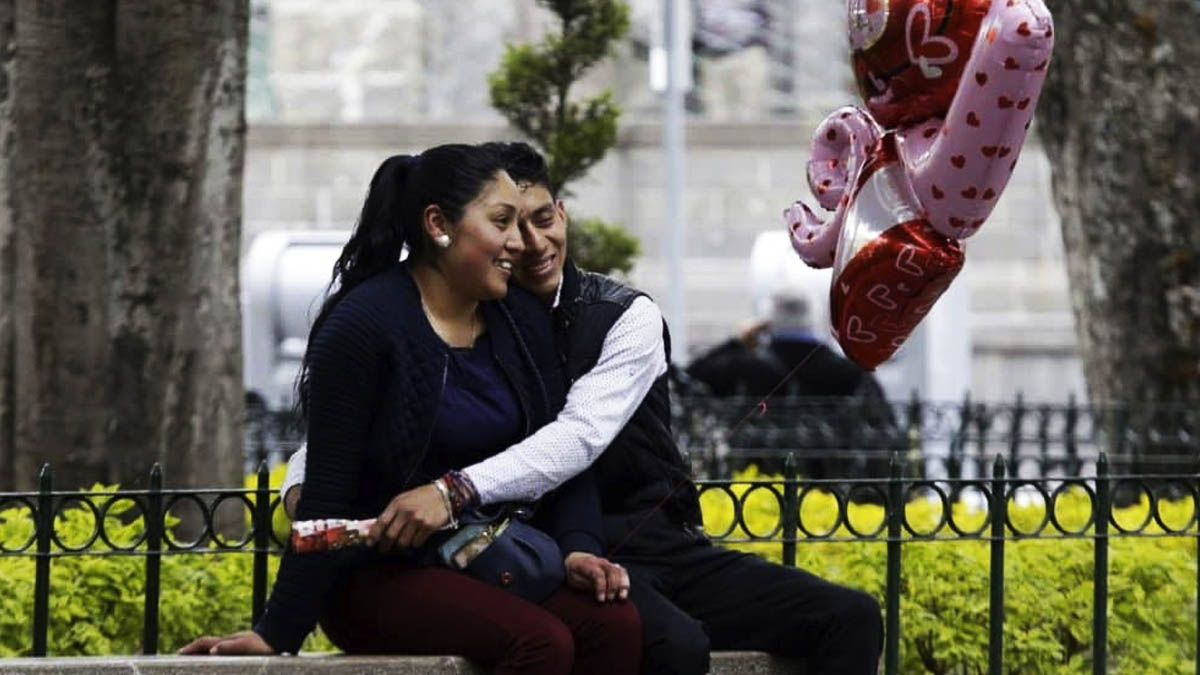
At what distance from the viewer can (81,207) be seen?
27.2 feet

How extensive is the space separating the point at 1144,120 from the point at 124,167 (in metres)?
5.73

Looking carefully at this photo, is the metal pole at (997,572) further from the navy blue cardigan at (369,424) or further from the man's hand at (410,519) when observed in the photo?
the man's hand at (410,519)

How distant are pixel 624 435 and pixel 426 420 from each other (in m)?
0.50

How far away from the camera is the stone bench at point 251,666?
6.04 metres

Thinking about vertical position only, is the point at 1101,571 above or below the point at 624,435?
below

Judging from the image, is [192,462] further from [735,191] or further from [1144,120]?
[735,191]

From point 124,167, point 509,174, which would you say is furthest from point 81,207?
point 509,174

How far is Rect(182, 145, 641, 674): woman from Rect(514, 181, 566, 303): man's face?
56 millimetres

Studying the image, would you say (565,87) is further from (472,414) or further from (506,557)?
(506,557)

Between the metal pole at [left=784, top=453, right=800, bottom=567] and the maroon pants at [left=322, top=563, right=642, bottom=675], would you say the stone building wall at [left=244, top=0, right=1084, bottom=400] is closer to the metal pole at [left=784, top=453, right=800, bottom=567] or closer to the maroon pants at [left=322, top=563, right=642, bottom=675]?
the metal pole at [left=784, top=453, right=800, bottom=567]

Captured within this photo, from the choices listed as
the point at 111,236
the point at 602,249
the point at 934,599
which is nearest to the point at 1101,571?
the point at 934,599

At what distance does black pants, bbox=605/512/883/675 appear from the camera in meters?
6.21

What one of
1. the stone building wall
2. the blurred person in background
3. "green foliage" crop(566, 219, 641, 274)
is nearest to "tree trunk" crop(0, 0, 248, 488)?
"green foliage" crop(566, 219, 641, 274)

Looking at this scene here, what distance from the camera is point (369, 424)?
239 inches
